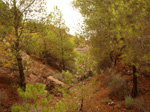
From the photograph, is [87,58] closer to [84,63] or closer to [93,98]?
[84,63]

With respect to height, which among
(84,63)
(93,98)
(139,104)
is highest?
(84,63)

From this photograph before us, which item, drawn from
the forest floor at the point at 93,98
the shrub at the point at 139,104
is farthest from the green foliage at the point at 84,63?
the shrub at the point at 139,104

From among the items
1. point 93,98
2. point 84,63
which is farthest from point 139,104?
point 84,63

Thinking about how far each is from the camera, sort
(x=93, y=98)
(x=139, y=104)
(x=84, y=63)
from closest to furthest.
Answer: (x=139, y=104), (x=84, y=63), (x=93, y=98)

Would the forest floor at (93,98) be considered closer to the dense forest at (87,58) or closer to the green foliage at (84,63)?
the dense forest at (87,58)

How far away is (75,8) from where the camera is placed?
37.4ft

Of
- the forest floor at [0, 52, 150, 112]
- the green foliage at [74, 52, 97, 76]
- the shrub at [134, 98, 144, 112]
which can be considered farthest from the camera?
the forest floor at [0, 52, 150, 112]

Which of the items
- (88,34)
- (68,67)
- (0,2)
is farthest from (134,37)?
(68,67)

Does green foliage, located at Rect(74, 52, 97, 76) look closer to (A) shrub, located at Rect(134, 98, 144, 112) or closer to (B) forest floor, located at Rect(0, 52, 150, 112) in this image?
(B) forest floor, located at Rect(0, 52, 150, 112)

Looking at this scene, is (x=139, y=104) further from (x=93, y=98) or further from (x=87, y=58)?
(x=87, y=58)

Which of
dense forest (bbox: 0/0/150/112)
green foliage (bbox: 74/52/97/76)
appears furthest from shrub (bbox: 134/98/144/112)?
green foliage (bbox: 74/52/97/76)

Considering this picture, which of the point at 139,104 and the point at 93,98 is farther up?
the point at 139,104

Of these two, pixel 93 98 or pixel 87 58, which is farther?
pixel 93 98

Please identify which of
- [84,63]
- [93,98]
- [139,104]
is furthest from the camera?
[93,98]
